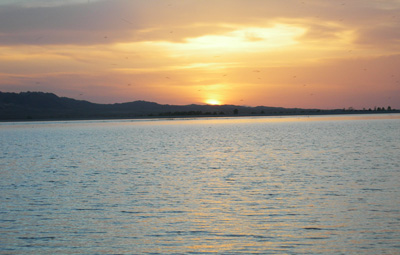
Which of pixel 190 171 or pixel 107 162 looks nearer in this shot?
pixel 190 171

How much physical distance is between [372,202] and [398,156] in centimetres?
2347

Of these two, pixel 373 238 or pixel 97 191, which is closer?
pixel 373 238

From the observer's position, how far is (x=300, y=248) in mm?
15273

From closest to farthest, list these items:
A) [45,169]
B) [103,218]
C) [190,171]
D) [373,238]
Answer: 1. [373,238]
2. [103,218]
3. [190,171]
4. [45,169]

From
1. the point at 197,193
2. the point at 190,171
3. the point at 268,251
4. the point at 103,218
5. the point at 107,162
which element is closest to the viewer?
the point at 268,251

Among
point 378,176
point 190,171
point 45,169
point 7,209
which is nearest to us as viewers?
point 7,209

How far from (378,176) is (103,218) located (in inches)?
707

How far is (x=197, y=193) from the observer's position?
82.6ft

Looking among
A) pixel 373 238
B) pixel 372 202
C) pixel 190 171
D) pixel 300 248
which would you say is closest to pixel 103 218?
pixel 300 248

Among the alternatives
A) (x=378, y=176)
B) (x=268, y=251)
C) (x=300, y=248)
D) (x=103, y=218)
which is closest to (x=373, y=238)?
(x=300, y=248)

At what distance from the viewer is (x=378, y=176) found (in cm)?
3017

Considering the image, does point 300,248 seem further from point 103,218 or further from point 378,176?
point 378,176

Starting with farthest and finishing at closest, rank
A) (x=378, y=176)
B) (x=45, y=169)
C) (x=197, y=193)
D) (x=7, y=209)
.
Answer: (x=45, y=169) → (x=378, y=176) → (x=197, y=193) → (x=7, y=209)

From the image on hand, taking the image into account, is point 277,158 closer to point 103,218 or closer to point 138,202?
point 138,202
